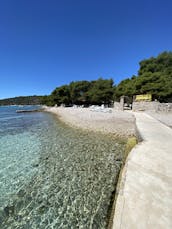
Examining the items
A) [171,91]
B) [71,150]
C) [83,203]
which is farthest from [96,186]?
[171,91]

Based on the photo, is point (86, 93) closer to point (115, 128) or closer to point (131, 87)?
point (131, 87)

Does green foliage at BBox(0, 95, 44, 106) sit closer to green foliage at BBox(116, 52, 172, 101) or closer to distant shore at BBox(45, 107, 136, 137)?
green foliage at BBox(116, 52, 172, 101)

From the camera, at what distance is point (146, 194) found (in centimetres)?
211

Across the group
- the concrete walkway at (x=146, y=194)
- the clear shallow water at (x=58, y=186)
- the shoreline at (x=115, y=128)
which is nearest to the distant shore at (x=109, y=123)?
the shoreline at (x=115, y=128)

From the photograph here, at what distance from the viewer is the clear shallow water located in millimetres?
2322

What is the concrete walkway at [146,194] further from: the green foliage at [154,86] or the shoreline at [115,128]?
the green foliage at [154,86]

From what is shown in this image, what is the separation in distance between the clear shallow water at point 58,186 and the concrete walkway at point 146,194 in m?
0.59

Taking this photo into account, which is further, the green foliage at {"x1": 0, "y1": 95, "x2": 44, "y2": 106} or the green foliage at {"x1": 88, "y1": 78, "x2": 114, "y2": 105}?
the green foliage at {"x1": 0, "y1": 95, "x2": 44, "y2": 106}

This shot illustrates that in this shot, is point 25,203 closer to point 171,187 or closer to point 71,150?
point 171,187

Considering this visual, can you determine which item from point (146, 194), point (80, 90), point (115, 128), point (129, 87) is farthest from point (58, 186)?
point (80, 90)

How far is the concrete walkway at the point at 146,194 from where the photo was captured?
1.64 meters

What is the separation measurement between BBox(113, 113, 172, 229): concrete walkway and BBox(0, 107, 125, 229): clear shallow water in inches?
23.4

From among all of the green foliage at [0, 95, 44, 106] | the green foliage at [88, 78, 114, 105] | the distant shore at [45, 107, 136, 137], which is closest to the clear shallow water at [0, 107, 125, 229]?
the distant shore at [45, 107, 136, 137]

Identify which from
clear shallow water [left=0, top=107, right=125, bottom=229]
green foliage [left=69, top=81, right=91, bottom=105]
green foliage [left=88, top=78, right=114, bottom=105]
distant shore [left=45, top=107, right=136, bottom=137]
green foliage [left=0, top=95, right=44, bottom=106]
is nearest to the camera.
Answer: clear shallow water [left=0, top=107, right=125, bottom=229]
